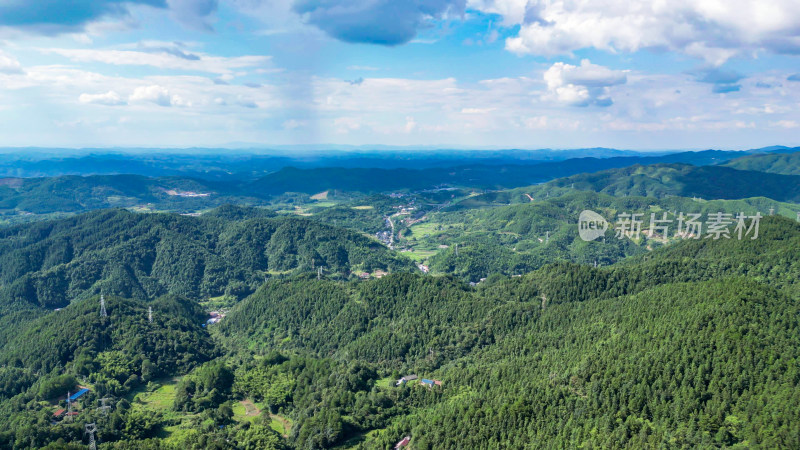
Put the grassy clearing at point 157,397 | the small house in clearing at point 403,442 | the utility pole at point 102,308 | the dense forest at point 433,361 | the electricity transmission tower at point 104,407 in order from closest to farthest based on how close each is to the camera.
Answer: the dense forest at point 433,361, the small house in clearing at point 403,442, the electricity transmission tower at point 104,407, the grassy clearing at point 157,397, the utility pole at point 102,308

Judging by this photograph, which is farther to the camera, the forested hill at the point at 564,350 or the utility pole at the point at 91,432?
the utility pole at the point at 91,432

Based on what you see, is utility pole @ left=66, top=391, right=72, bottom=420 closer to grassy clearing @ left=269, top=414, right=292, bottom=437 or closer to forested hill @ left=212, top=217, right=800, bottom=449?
forested hill @ left=212, top=217, right=800, bottom=449

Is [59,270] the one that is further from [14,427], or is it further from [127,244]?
[14,427]

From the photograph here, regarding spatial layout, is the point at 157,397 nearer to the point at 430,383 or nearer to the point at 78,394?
the point at 78,394

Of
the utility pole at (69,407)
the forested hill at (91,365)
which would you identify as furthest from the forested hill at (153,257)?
the utility pole at (69,407)

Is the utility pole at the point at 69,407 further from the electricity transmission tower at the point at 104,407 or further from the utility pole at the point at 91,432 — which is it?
the utility pole at the point at 91,432

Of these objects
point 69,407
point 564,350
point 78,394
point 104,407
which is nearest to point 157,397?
point 104,407

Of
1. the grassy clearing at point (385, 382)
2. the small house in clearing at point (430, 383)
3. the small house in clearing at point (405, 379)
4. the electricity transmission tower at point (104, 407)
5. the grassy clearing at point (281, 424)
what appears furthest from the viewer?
the grassy clearing at point (385, 382)

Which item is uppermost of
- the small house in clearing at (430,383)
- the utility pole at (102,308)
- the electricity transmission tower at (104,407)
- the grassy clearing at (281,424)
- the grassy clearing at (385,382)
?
the utility pole at (102,308)
